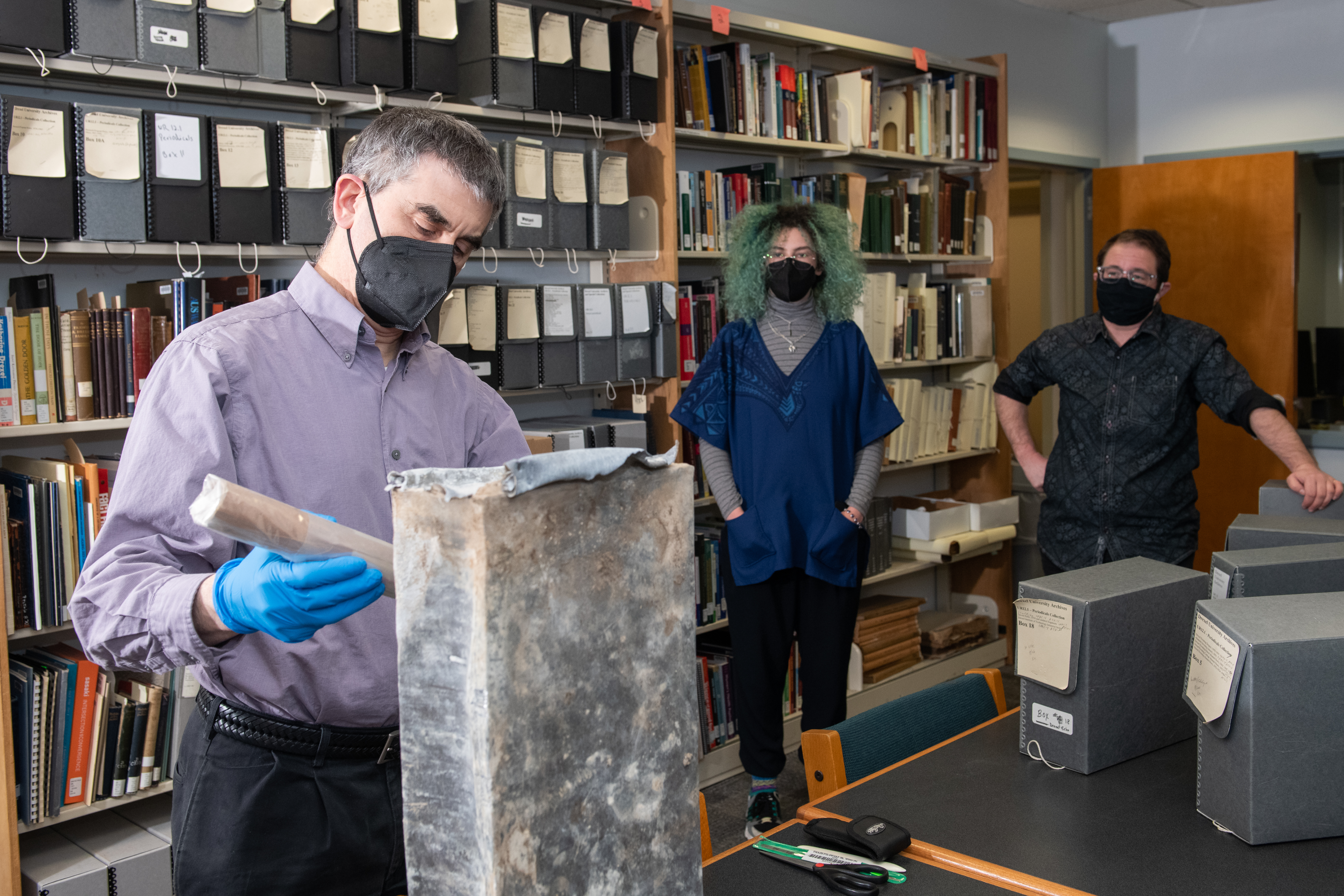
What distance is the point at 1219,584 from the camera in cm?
166

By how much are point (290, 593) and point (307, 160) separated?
1.84m

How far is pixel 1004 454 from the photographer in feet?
15.3

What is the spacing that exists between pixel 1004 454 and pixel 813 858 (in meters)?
3.60

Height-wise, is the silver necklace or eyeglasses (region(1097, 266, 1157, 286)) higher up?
eyeglasses (region(1097, 266, 1157, 286))

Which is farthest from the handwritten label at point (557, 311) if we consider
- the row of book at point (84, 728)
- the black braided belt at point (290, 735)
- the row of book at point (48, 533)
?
the black braided belt at point (290, 735)

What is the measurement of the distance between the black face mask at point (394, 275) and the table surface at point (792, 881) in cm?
77

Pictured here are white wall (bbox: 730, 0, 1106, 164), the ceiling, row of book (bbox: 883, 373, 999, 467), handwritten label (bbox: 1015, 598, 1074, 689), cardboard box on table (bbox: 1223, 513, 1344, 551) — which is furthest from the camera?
the ceiling

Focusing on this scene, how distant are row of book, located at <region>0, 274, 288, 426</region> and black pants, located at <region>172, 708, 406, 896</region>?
4.17 feet

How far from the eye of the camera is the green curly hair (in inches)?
117

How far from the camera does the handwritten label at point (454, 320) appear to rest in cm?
278

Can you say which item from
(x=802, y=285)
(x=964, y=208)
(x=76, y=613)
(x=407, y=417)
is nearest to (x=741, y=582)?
(x=802, y=285)

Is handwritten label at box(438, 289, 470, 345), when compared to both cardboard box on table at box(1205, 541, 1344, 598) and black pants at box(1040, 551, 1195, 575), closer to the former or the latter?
black pants at box(1040, 551, 1195, 575)

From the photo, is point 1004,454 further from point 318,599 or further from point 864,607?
point 318,599

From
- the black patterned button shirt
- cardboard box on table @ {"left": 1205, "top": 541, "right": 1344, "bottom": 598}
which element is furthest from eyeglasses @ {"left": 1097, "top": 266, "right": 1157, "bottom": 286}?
cardboard box on table @ {"left": 1205, "top": 541, "right": 1344, "bottom": 598}
